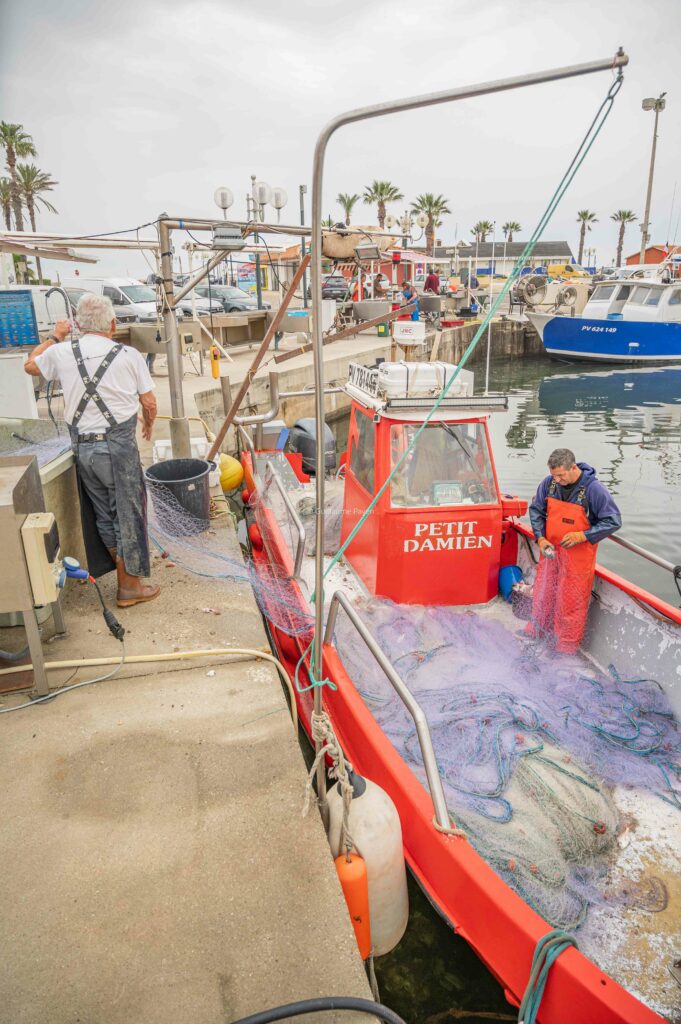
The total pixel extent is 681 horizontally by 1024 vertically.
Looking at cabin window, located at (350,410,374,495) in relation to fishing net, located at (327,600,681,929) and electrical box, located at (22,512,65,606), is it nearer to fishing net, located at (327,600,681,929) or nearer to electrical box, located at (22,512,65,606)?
fishing net, located at (327,600,681,929)

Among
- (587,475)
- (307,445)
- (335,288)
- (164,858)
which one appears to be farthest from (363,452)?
(335,288)

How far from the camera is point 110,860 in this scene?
246cm

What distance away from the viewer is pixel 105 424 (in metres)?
4.00

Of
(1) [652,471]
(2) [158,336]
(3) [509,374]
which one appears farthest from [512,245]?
(2) [158,336]

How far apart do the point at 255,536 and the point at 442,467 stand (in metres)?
3.13

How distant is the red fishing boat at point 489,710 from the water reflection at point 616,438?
4.28m

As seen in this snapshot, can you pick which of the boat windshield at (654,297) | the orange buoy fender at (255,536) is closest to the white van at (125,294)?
the orange buoy fender at (255,536)

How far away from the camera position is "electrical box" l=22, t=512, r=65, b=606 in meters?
3.04

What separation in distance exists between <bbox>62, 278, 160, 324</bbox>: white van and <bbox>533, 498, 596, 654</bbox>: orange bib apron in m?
15.5

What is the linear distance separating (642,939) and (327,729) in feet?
5.18

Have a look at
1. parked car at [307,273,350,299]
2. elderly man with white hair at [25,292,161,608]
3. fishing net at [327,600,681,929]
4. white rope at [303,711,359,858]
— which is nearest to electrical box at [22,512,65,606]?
elderly man with white hair at [25,292,161,608]

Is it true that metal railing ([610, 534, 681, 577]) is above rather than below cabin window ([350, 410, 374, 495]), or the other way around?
below

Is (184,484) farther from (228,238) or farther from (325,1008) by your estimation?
(325,1008)

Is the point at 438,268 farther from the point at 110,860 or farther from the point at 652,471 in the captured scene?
the point at 110,860
